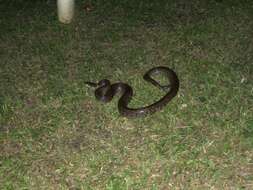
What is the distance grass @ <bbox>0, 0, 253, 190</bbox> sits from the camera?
614 centimetres

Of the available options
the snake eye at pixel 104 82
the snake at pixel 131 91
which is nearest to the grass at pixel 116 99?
the snake at pixel 131 91

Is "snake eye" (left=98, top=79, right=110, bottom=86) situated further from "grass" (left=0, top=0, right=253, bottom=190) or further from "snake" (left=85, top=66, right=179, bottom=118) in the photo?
"grass" (left=0, top=0, right=253, bottom=190)

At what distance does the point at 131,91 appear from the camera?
7.41 meters

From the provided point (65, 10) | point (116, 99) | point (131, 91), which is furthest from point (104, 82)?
point (65, 10)

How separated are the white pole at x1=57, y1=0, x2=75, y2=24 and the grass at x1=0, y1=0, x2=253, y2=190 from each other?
0.57 ft

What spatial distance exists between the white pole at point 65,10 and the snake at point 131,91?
2.30m

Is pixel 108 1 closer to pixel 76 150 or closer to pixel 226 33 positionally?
pixel 226 33

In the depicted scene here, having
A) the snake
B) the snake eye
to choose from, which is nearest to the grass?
the snake

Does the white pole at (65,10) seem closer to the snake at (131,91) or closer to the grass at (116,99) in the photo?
the grass at (116,99)

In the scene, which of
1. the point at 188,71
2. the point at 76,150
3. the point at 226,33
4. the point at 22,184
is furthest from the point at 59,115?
the point at 226,33

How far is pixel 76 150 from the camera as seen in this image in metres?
6.47

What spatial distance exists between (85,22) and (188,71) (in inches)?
109

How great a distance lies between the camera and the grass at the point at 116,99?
6137mm

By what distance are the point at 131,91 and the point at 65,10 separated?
2.89m
